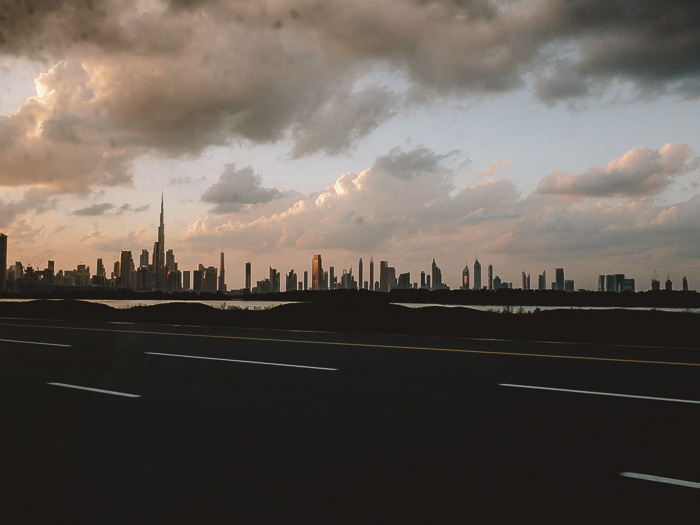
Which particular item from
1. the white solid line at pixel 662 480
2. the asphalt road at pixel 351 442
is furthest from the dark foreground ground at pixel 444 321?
the white solid line at pixel 662 480

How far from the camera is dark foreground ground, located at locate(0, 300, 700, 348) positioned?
1994cm

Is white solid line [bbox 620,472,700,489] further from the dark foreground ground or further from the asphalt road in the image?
the dark foreground ground

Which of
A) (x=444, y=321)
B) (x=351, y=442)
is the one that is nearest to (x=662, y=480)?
(x=351, y=442)

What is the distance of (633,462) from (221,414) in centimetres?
472

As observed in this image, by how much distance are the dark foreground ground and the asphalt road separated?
24.3ft

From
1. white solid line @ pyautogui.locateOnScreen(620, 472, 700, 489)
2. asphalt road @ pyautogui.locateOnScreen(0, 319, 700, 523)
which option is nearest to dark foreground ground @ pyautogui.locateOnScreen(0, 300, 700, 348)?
asphalt road @ pyautogui.locateOnScreen(0, 319, 700, 523)

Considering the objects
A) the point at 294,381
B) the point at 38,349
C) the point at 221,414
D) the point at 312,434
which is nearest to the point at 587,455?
the point at 312,434

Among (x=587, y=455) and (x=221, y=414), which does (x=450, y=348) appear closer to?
(x=221, y=414)

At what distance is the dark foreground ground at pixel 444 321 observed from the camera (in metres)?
19.9

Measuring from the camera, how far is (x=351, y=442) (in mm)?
6293

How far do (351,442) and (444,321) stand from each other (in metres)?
20.9

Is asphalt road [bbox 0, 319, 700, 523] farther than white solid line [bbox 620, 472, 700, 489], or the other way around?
white solid line [bbox 620, 472, 700, 489]

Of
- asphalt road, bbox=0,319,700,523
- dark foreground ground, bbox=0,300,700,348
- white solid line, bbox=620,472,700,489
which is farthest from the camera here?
dark foreground ground, bbox=0,300,700,348

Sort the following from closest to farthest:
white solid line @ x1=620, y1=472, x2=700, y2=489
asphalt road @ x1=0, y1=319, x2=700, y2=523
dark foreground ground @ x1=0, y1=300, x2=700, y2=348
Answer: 1. asphalt road @ x1=0, y1=319, x2=700, y2=523
2. white solid line @ x1=620, y1=472, x2=700, y2=489
3. dark foreground ground @ x1=0, y1=300, x2=700, y2=348
